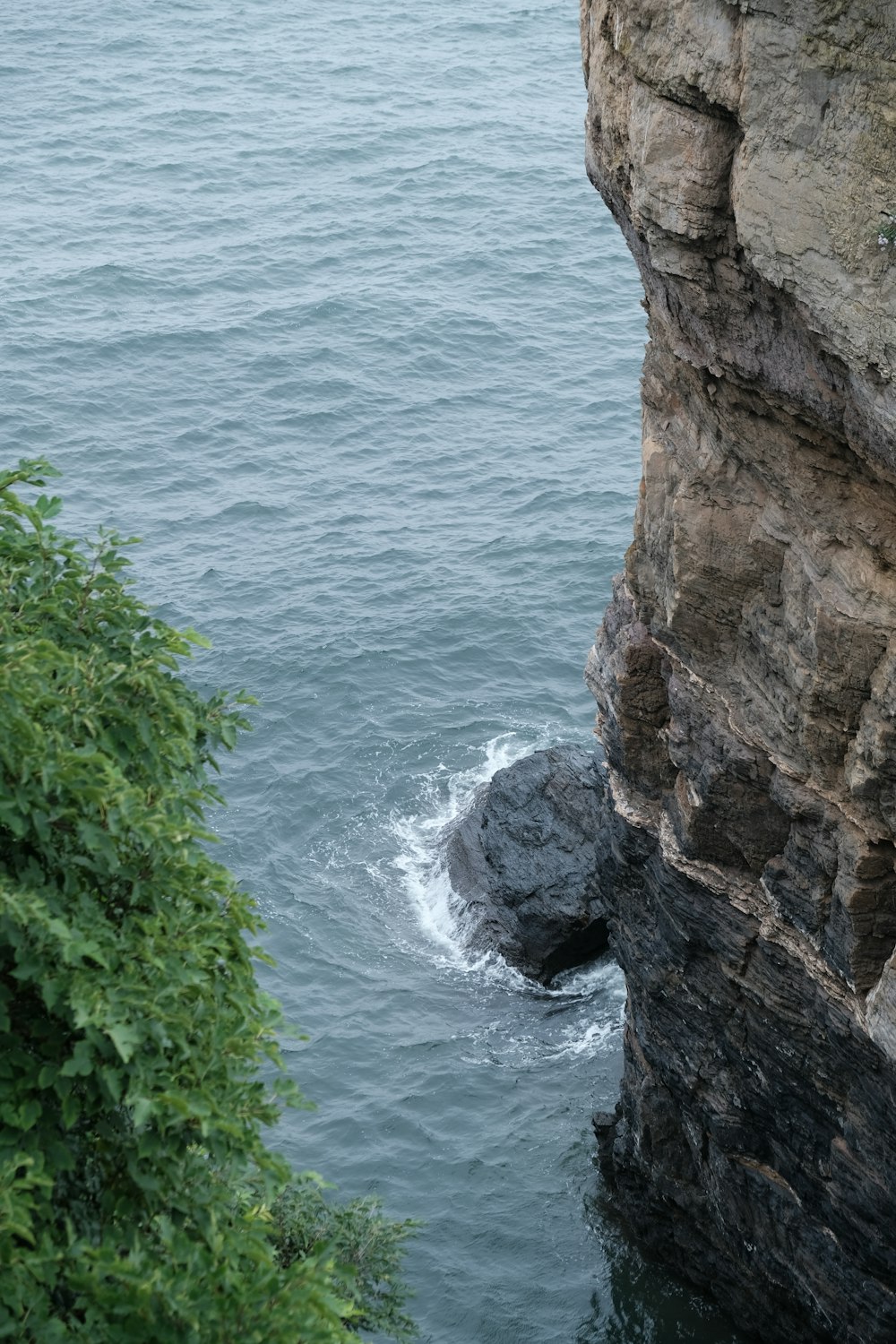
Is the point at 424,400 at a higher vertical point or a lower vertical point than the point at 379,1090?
higher

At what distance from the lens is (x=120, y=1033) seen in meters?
13.6

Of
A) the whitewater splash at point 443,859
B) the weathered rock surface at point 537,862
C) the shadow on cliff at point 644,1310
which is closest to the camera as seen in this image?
the shadow on cliff at point 644,1310

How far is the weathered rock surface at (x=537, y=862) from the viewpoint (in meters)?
42.9

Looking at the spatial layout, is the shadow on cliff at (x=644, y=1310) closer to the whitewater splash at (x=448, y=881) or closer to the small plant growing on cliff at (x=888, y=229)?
the whitewater splash at (x=448, y=881)

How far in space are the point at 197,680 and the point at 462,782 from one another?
9583 millimetres

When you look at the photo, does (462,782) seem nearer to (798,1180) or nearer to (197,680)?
(197,680)

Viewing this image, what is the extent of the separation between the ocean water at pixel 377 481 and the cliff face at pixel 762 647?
6.19 meters

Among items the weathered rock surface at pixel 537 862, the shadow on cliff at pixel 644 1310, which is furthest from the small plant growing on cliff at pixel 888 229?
the weathered rock surface at pixel 537 862

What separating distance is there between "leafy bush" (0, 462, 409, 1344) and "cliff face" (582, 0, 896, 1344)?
397 inches

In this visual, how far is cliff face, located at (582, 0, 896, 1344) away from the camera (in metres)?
19.9

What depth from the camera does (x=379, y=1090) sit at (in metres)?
38.9

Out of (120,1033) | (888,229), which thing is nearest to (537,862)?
(888,229)

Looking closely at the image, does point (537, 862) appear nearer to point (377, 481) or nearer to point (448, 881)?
point (448, 881)

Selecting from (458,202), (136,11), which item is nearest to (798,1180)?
(458,202)
